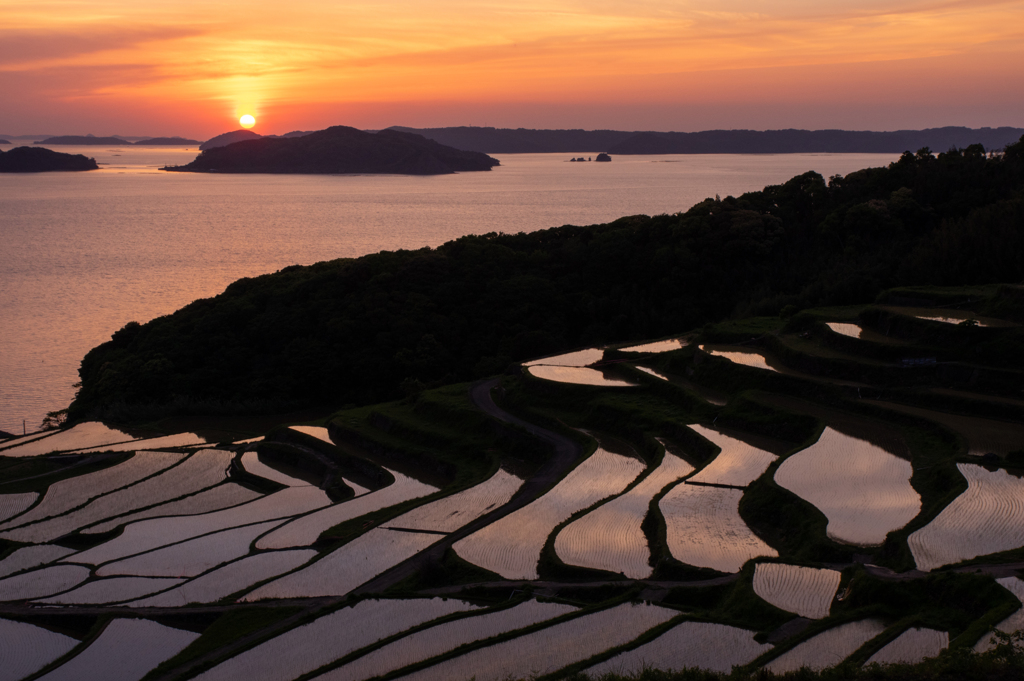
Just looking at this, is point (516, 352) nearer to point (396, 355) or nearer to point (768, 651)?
point (396, 355)

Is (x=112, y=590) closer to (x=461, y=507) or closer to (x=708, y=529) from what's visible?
(x=461, y=507)

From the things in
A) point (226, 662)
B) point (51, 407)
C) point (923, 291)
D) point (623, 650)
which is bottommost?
point (51, 407)

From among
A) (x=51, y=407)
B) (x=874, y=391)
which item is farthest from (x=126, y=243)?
(x=874, y=391)

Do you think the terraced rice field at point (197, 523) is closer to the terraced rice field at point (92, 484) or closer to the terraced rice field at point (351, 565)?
the terraced rice field at point (92, 484)

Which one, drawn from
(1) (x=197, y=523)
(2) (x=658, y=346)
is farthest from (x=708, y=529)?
(2) (x=658, y=346)

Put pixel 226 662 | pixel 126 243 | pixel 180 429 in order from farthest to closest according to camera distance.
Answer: pixel 126 243
pixel 180 429
pixel 226 662

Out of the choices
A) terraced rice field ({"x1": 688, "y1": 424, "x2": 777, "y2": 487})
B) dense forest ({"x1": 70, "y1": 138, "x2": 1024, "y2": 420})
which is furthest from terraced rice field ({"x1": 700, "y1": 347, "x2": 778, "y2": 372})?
dense forest ({"x1": 70, "y1": 138, "x2": 1024, "y2": 420})

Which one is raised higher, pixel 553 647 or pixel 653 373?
pixel 653 373
